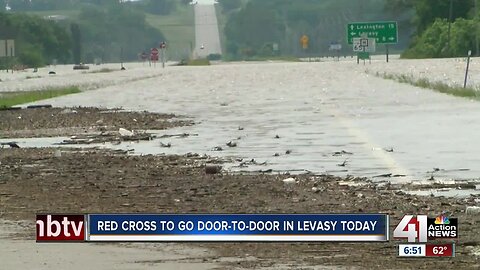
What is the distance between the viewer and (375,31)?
394 feet

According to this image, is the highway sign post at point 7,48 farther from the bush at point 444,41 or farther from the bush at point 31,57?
the bush at point 444,41

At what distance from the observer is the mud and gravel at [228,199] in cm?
995

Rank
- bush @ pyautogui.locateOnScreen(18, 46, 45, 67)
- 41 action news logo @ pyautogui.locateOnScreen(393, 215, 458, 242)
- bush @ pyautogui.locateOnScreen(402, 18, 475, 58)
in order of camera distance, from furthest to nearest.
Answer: bush @ pyautogui.locateOnScreen(18, 46, 45, 67) < bush @ pyautogui.locateOnScreen(402, 18, 475, 58) < 41 action news logo @ pyautogui.locateOnScreen(393, 215, 458, 242)

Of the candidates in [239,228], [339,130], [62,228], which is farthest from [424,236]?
[339,130]

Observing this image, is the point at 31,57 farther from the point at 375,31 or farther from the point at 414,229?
the point at 414,229

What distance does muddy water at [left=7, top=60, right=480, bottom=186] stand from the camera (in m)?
17.1

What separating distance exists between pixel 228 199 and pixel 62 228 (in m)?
4.61

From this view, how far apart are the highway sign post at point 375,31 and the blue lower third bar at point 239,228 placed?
111 m

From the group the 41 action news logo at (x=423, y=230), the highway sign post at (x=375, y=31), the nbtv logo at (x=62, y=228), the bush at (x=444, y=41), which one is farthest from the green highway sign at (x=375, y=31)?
the 41 action news logo at (x=423, y=230)

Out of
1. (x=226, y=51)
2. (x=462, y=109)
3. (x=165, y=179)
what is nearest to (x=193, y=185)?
(x=165, y=179)

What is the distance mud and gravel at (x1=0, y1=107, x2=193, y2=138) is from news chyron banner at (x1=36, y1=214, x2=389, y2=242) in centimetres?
1622

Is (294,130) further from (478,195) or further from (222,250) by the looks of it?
(222,250)

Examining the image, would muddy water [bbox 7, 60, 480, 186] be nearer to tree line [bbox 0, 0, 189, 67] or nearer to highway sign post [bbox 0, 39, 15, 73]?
highway sign post [bbox 0, 39, 15, 73]

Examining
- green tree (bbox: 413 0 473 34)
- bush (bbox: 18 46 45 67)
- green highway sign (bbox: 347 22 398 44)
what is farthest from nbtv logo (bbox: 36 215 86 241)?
bush (bbox: 18 46 45 67)
